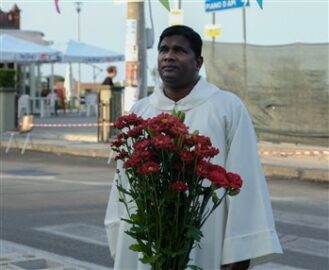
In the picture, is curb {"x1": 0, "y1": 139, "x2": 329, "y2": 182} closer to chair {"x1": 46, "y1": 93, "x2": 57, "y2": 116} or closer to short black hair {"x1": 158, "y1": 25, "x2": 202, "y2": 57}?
short black hair {"x1": 158, "y1": 25, "x2": 202, "y2": 57}

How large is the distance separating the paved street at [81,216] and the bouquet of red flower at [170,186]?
3821 mm

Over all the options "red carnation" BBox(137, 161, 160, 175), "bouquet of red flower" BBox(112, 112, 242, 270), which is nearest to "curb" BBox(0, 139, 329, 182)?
"bouquet of red flower" BBox(112, 112, 242, 270)

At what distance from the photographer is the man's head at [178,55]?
2.81 metres

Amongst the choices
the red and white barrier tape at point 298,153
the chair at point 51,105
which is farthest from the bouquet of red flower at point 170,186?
the chair at point 51,105

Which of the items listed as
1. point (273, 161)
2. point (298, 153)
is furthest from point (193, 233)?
point (298, 153)

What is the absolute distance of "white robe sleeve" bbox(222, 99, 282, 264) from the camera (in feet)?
9.05

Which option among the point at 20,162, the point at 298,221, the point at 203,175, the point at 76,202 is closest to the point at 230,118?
the point at 203,175

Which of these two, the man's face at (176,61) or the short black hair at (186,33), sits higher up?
the short black hair at (186,33)

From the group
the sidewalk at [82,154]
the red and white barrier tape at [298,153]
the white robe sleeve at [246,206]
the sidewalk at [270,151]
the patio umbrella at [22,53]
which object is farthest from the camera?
the patio umbrella at [22,53]

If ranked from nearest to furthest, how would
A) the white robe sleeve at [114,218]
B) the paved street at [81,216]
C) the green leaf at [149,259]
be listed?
the green leaf at [149,259], the white robe sleeve at [114,218], the paved street at [81,216]

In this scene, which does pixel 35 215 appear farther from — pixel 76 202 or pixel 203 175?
pixel 203 175

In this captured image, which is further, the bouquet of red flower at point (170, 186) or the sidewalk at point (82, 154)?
the sidewalk at point (82, 154)

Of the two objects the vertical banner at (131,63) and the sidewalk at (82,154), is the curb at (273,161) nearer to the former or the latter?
the sidewalk at (82,154)

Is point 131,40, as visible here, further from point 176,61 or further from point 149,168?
point 149,168
